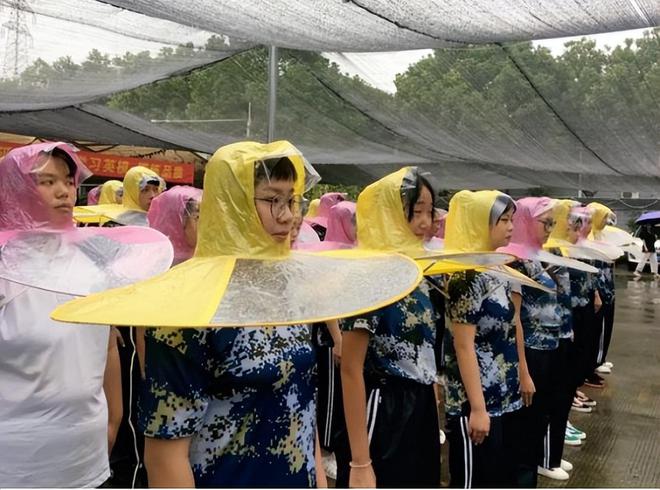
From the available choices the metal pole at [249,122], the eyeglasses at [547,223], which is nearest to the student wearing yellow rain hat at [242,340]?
the eyeglasses at [547,223]

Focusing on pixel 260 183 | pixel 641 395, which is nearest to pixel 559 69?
pixel 641 395

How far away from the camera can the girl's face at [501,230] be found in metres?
2.86

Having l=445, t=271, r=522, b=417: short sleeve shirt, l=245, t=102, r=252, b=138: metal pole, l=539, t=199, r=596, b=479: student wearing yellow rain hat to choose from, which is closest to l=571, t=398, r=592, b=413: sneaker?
l=539, t=199, r=596, b=479: student wearing yellow rain hat

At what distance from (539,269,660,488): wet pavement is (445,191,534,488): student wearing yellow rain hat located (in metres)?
1.59

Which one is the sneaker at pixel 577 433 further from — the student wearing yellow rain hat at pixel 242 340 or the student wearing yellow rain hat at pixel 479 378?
the student wearing yellow rain hat at pixel 242 340

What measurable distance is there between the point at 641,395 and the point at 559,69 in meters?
3.07

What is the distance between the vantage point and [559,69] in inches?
203

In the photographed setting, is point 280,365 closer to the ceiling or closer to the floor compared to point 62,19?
closer to the floor

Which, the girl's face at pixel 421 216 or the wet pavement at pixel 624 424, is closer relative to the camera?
the girl's face at pixel 421 216

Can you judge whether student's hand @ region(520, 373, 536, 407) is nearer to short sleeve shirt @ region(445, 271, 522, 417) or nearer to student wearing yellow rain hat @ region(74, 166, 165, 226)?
short sleeve shirt @ region(445, 271, 522, 417)

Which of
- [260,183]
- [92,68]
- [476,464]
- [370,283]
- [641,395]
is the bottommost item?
[641,395]

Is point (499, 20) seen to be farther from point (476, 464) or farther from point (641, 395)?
point (641, 395)

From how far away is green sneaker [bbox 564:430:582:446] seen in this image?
4.71 m

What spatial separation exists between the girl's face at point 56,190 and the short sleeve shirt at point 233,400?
0.83 m
